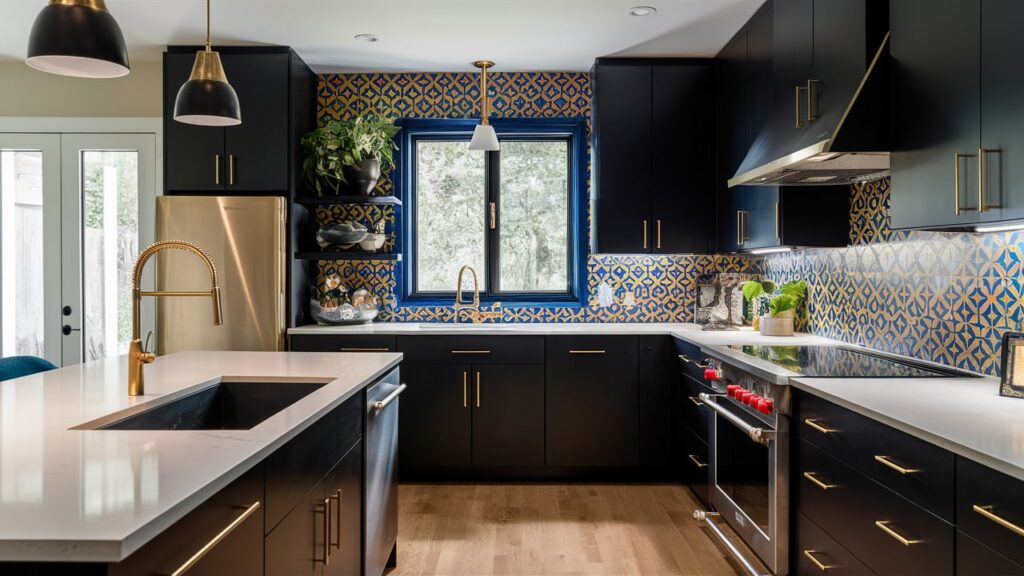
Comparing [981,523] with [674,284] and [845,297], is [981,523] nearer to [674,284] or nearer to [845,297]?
[845,297]

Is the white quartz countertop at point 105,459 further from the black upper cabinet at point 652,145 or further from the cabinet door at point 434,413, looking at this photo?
the black upper cabinet at point 652,145

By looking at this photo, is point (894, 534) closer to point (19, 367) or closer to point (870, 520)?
point (870, 520)

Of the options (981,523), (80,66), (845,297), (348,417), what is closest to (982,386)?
(981,523)

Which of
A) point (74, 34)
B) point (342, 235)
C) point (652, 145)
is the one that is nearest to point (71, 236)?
point (342, 235)

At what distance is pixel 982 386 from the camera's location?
83.0 inches

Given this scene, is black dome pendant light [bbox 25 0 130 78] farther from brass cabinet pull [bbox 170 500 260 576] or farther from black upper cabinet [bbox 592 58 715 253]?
black upper cabinet [bbox 592 58 715 253]

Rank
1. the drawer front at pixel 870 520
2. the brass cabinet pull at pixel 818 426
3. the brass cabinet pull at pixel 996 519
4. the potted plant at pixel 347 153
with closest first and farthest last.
Answer: 1. the brass cabinet pull at pixel 996 519
2. the drawer front at pixel 870 520
3. the brass cabinet pull at pixel 818 426
4. the potted plant at pixel 347 153

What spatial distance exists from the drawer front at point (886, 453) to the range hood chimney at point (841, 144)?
0.85m

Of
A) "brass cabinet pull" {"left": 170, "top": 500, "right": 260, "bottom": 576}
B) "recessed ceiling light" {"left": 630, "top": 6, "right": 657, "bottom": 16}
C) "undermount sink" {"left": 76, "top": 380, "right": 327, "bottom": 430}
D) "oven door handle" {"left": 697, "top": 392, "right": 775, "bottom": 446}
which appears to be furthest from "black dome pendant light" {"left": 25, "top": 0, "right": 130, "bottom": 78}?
"recessed ceiling light" {"left": 630, "top": 6, "right": 657, "bottom": 16}

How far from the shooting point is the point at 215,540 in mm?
1189

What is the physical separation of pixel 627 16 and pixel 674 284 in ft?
Result: 5.78

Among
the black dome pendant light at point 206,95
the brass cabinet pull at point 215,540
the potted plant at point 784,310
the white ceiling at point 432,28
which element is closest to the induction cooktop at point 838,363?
the potted plant at point 784,310

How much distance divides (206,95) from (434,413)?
2244 mm

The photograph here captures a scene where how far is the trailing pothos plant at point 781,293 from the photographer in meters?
3.52
